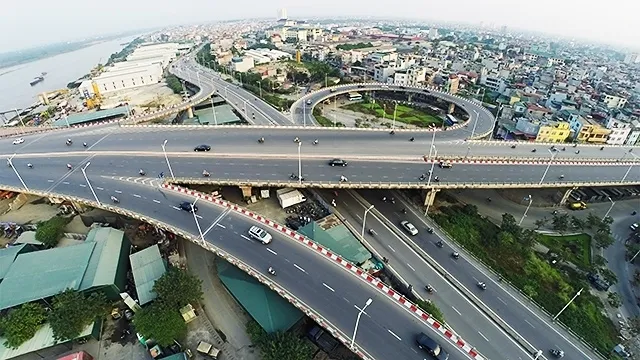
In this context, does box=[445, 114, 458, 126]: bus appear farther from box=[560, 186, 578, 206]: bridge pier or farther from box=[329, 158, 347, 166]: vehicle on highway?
box=[329, 158, 347, 166]: vehicle on highway

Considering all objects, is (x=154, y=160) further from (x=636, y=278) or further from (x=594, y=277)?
(x=636, y=278)

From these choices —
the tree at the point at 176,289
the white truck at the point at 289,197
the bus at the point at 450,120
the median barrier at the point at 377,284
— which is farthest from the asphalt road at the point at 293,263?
the bus at the point at 450,120

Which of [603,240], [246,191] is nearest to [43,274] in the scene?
[246,191]

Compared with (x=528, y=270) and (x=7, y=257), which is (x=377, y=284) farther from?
(x=7, y=257)

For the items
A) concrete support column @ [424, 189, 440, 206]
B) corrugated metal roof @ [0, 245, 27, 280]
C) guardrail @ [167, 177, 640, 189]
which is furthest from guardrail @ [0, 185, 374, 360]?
concrete support column @ [424, 189, 440, 206]

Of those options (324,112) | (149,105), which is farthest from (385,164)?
(149,105)

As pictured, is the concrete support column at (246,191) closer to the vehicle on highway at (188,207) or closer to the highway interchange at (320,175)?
the highway interchange at (320,175)
